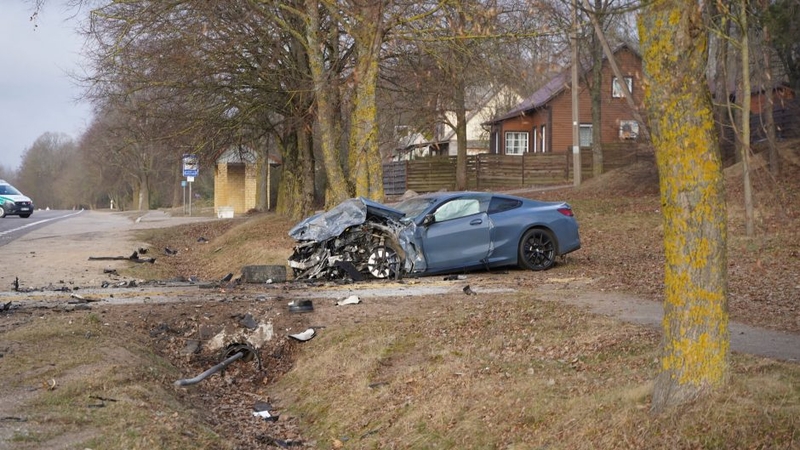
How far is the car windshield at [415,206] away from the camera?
1627 cm

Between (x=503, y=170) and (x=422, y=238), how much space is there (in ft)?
Answer: 110

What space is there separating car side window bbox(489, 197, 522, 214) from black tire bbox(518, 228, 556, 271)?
55 centimetres

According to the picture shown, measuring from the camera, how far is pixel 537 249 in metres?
16.7

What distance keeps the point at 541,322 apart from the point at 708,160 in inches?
186

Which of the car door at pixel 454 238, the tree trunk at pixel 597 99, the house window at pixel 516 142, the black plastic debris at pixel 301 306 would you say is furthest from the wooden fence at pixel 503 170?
the black plastic debris at pixel 301 306

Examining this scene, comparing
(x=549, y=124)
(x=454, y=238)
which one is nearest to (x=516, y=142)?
(x=549, y=124)

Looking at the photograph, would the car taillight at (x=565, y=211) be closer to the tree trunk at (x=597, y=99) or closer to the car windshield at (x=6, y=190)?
the tree trunk at (x=597, y=99)

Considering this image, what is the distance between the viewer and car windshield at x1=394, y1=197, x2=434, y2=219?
16.3 metres

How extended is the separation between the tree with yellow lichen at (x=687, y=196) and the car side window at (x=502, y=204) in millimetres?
9940

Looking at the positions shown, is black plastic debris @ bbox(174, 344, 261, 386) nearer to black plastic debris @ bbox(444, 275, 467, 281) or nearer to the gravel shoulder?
the gravel shoulder

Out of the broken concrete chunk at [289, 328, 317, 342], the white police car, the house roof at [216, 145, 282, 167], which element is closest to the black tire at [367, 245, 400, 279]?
the broken concrete chunk at [289, 328, 317, 342]

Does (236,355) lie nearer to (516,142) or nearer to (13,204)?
(13,204)


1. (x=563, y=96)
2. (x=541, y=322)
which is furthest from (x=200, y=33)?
(x=563, y=96)

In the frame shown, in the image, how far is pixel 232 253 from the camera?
981 inches
